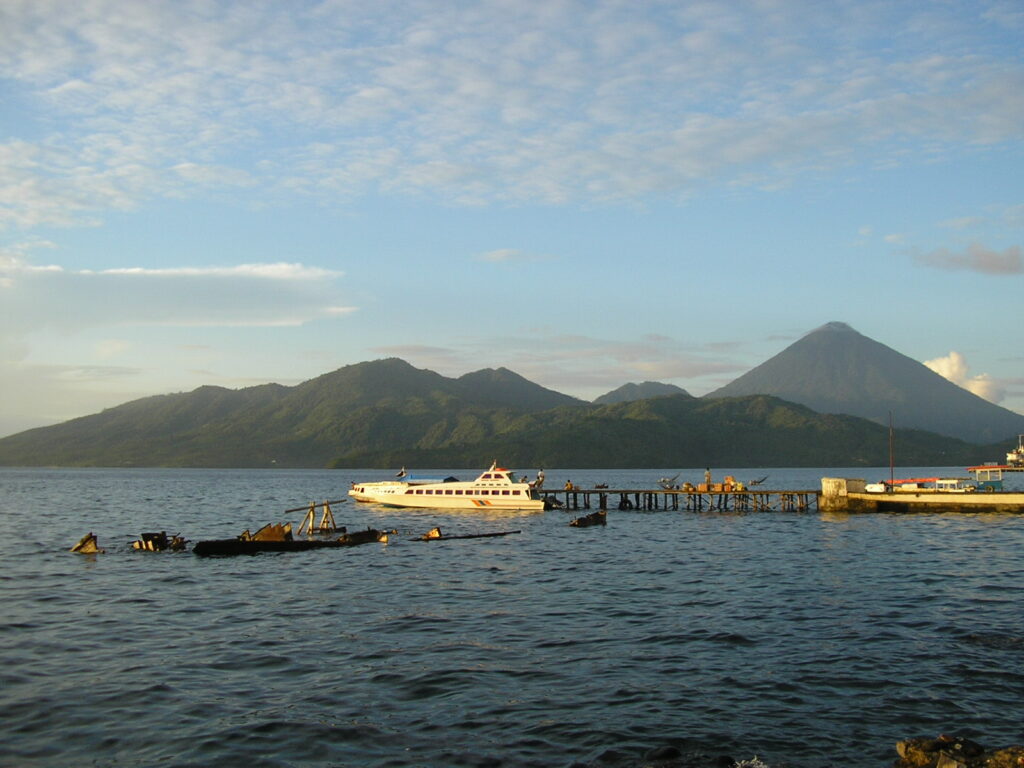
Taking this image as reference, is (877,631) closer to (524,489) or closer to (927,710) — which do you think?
(927,710)

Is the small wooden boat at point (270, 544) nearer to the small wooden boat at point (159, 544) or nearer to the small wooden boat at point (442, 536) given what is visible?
the small wooden boat at point (159, 544)

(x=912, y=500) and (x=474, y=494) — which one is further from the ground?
(x=474, y=494)

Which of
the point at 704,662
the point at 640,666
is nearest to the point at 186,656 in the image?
the point at 640,666

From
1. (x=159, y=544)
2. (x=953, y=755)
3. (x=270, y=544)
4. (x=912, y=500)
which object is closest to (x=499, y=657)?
(x=953, y=755)

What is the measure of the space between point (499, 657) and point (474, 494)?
6267cm

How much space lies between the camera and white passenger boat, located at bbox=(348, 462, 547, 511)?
285 feet

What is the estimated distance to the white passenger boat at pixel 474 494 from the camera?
86.9 m

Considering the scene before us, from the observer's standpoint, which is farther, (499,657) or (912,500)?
(912,500)

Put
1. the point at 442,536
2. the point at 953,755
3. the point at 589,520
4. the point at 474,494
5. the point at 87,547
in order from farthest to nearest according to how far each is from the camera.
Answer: the point at 474,494, the point at 589,520, the point at 442,536, the point at 87,547, the point at 953,755

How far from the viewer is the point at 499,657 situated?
81.3ft

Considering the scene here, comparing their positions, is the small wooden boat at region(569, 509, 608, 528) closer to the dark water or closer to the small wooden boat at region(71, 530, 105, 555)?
the dark water

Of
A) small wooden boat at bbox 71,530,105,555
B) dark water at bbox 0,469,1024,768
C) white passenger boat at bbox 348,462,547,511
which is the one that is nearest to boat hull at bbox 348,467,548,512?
white passenger boat at bbox 348,462,547,511

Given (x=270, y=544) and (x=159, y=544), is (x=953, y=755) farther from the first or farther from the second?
(x=159, y=544)

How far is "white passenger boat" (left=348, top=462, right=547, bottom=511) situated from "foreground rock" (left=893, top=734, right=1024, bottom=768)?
69.4 m
